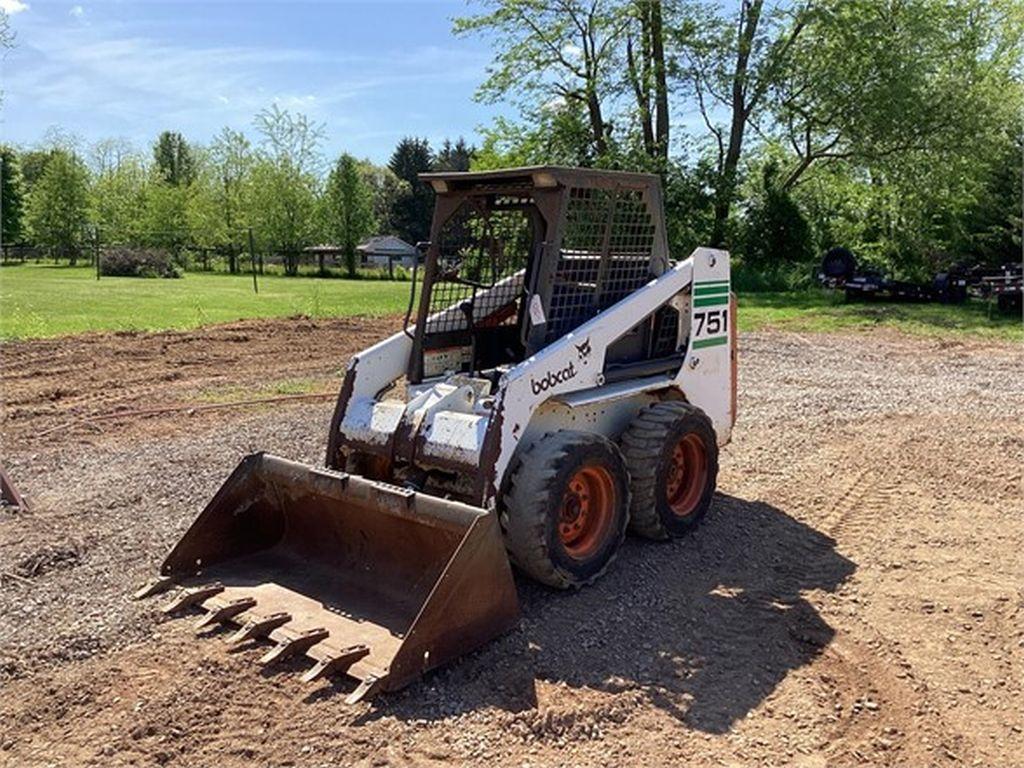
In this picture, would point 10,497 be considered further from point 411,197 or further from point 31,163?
point 31,163

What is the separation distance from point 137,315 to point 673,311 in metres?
15.1

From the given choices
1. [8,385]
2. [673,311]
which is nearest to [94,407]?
[8,385]

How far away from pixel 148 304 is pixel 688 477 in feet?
59.0

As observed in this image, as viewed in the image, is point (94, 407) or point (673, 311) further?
point (94, 407)

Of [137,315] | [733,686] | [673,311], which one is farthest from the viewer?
[137,315]

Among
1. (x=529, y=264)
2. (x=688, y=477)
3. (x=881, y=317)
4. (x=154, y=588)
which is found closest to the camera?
(x=154, y=588)

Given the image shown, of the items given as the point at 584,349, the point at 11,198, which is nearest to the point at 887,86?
the point at 584,349

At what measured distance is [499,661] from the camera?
4094 millimetres

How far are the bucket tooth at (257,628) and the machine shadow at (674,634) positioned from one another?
0.79m

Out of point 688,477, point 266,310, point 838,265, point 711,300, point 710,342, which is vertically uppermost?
point 838,265

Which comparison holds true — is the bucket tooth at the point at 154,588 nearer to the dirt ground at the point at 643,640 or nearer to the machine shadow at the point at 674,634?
the dirt ground at the point at 643,640

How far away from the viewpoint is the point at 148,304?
20922mm

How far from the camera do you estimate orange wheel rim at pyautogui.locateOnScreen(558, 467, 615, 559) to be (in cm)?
487

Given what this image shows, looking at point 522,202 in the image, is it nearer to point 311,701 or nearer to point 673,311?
point 673,311
